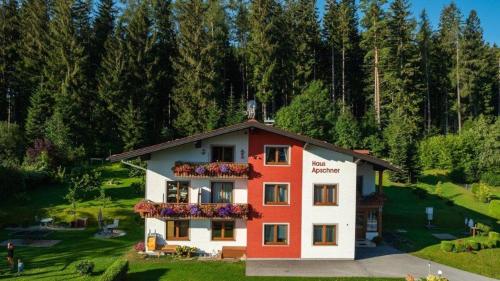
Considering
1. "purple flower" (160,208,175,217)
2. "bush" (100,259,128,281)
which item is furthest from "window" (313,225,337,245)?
"bush" (100,259,128,281)

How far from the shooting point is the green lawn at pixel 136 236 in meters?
23.5

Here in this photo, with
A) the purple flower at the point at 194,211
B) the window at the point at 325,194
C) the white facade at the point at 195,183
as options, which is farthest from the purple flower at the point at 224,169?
the window at the point at 325,194

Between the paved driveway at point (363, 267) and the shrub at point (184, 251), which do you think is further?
the shrub at point (184, 251)

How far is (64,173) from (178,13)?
89.9 ft

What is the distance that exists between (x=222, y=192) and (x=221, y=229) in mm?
2148

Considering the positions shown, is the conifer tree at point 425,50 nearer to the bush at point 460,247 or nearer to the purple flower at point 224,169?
the bush at point 460,247

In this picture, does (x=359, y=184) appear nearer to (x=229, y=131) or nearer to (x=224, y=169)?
(x=224, y=169)

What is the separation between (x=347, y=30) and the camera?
69.2 m

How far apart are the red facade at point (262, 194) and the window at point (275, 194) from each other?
0.83 ft

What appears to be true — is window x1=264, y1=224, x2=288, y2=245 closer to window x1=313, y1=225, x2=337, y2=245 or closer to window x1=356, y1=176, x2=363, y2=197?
window x1=313, y1=225, x2=337, y2=245

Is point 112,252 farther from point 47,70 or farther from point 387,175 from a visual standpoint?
point 47,70

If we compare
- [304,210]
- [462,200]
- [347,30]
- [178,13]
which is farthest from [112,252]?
[347,30]

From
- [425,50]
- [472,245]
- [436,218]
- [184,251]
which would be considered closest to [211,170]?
[184,251]

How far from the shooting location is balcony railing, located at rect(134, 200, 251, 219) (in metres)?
26.0
